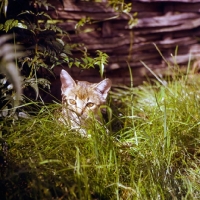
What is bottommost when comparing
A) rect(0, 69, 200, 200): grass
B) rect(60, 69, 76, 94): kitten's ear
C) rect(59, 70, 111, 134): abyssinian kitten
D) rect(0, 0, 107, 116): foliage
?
rect(0, 69, 200, 200): grass

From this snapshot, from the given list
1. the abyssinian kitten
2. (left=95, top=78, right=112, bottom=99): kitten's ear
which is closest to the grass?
the abyssinian kitten

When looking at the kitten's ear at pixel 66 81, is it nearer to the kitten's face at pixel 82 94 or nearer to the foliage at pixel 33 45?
the kitten's face at pixel 82 94

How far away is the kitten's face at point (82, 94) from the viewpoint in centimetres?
302

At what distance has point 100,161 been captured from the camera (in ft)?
7.88

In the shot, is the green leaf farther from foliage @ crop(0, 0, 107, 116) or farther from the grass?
the grass

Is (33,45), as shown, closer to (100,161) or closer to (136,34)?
(100,161)

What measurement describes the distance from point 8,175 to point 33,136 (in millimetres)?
387

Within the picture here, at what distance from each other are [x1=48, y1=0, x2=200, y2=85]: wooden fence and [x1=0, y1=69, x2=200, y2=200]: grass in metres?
1.33

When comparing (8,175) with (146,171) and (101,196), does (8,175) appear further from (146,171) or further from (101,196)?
(146,171)

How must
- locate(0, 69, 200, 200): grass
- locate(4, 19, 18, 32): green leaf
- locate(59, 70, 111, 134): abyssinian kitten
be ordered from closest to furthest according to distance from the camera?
locate(0, 69, 200, 200): grass, locate(4, 19, 18, 32): green leaf, locate(59, 70, 111, 134): abyssinian kitten

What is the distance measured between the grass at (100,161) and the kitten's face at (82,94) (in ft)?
0.81

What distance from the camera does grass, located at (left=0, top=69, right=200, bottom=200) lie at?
2.17 metres

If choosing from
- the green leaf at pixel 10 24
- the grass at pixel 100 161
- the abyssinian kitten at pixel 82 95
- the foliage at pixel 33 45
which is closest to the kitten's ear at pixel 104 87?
the abyssinian kitten at pixel 82 95

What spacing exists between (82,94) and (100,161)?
0.79 metres
